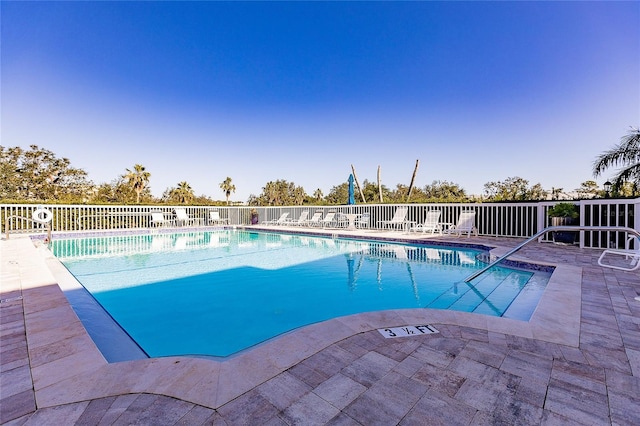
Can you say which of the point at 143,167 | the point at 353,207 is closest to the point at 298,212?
the point at 353,207

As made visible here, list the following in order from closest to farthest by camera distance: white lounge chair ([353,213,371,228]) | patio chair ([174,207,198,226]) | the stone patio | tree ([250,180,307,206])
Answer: the stone patio < white lounge chair ([353,213,371,228]) < patio chair ([174,207,198,226]) < tree ([250,180,307,206])

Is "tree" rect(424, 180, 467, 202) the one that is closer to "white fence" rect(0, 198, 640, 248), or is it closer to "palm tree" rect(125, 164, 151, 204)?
"white fence" rect(0, 198, 640, 248)

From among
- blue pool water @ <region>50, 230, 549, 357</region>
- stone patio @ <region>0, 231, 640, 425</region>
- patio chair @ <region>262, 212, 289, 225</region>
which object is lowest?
blue pool water @ <region>50, 230, 549, 357</region>

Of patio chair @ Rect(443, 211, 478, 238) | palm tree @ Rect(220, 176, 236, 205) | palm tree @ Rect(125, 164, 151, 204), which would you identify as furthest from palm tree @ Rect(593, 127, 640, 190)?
palm tree @ Rect(125, 164, 151, 204)

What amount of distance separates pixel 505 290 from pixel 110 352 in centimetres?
470

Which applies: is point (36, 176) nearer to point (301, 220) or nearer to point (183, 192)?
point (183, 192)

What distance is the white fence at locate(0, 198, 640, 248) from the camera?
6125 millimetres

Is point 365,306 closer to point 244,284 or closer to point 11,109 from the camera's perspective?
point 244,284

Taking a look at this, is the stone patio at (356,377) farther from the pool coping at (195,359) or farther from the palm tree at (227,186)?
the palm tree at (227,186)

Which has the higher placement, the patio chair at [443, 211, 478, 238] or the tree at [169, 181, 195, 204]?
the tree at [169, 181, 195, 204]

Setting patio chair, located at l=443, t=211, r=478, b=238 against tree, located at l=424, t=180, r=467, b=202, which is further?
tree, located at l=424, t=180, r=467, b=202

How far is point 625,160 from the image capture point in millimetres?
7195

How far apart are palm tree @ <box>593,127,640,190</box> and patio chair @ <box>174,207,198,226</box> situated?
15042mm

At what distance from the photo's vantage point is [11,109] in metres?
10.1
